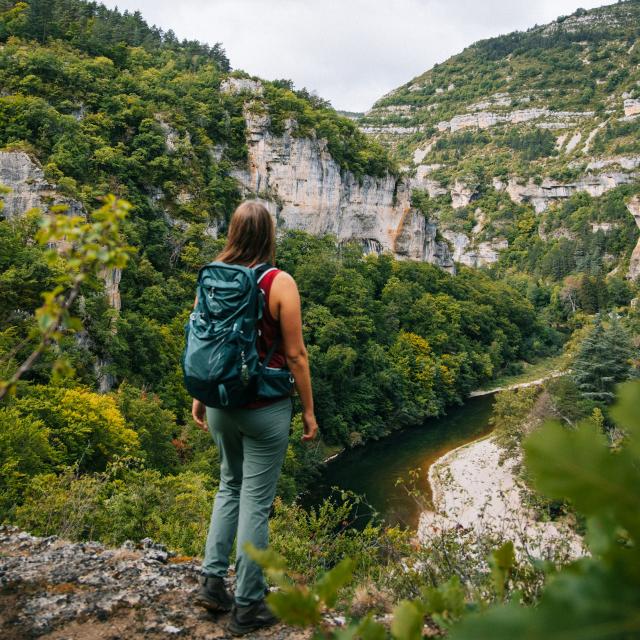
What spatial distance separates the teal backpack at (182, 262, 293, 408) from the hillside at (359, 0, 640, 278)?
169ft

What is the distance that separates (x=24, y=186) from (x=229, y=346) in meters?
21.7

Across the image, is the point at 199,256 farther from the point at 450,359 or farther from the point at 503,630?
the point at 503,630

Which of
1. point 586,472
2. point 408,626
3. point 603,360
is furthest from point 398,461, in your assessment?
point 586,472

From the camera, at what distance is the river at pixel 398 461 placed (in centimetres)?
1867

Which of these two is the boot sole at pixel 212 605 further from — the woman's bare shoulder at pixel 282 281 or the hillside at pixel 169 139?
the hillside at pixel 169 139

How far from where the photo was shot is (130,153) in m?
30.1

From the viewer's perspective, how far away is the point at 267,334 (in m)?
2.34

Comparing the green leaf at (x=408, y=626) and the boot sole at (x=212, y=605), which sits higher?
→ the green leaf at (x=408, y=626)

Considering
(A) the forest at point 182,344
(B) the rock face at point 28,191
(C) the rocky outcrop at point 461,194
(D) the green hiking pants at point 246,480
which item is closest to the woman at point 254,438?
(D) the green hiking pants at point 246,480

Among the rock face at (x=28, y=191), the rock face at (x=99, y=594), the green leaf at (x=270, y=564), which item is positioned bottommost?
the rock face at (x=99, y=594)

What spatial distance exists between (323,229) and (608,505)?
1694 inches

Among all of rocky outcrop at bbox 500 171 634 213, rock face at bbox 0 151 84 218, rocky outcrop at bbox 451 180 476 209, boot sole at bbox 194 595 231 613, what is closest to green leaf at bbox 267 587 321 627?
boot sole at bbox 194 595 231 613

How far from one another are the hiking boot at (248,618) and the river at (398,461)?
45.0ft

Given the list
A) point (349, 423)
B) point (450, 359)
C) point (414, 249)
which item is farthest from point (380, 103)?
point (349, 423)
